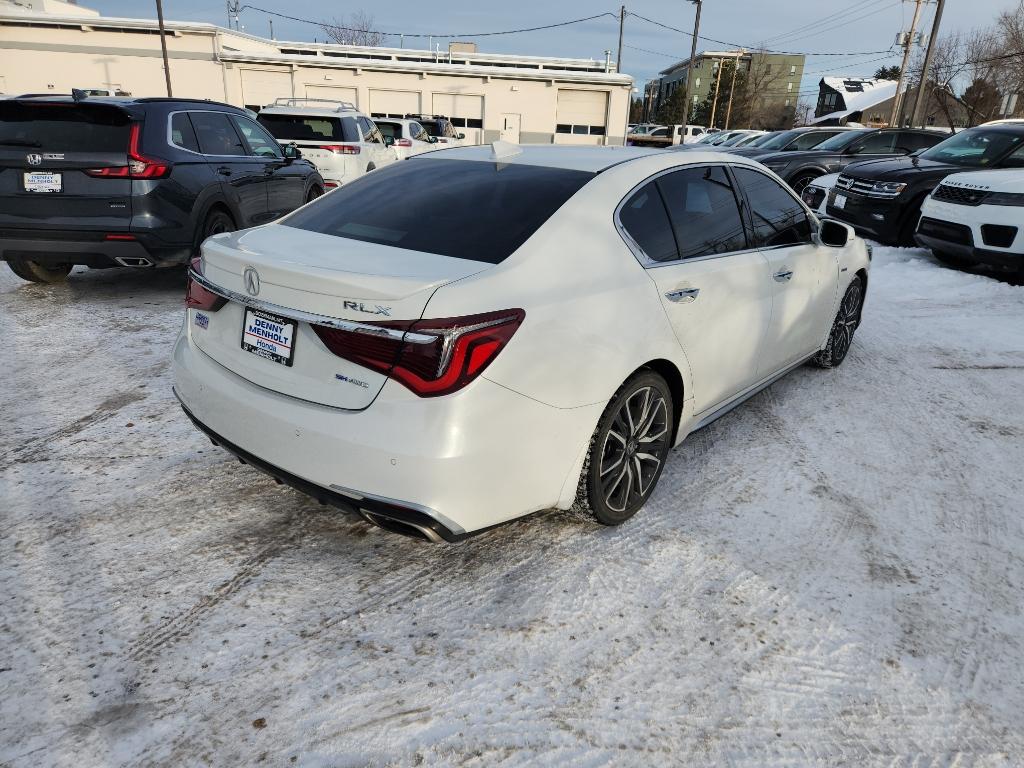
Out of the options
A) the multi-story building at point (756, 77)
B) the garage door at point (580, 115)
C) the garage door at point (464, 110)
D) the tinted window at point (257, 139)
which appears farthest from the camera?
the multi-story building at point (756, 77)

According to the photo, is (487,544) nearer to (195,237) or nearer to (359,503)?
(359,503)

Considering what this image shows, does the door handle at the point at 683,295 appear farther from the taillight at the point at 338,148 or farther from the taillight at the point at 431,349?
the taillight at the point at 338,148

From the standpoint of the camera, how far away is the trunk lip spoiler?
7.23ft

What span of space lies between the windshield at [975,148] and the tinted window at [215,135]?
944 centimetres

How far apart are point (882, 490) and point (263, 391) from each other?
9.89 feet

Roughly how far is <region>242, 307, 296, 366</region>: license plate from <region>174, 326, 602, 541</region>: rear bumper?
5.4 inches

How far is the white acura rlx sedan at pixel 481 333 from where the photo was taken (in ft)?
7.43

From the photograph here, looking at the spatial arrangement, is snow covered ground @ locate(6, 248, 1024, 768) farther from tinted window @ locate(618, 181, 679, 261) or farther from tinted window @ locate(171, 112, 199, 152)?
tinted window @ locate(171, 112, 199, 152)

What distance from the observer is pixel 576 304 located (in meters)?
2.58

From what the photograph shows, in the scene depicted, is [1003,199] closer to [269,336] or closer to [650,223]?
[650,223]

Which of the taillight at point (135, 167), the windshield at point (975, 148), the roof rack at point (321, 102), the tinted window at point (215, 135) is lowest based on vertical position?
the taillight at point (135, 167)

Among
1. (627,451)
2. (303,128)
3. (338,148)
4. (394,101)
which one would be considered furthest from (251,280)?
(394,101)

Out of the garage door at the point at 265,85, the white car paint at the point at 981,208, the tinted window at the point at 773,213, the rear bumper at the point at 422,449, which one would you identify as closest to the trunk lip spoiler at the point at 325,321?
the rear bumper at the point at 422,449

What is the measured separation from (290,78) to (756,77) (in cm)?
5705
